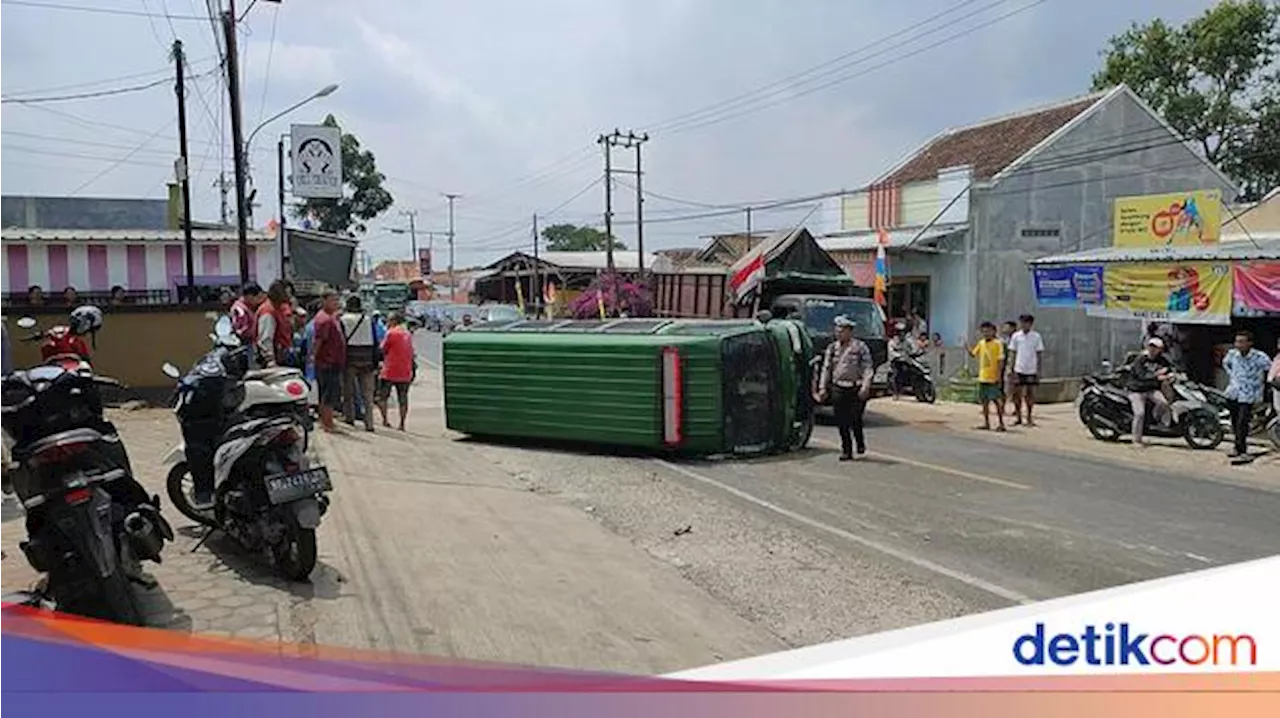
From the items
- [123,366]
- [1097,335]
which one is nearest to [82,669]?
[123,366]

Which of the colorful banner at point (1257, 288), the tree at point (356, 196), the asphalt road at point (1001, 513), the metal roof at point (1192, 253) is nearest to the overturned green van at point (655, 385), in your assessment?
the asphalt road at point (1001, 513)

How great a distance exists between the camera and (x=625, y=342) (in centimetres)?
1140

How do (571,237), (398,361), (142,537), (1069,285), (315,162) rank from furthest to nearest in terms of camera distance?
1. (571,237)
2. (315,162)
3. (1069,285)
4. (398,361)
5. (142,537)

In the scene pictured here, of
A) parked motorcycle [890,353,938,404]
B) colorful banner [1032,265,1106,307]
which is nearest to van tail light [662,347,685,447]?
colorful banner [1032,265,1106,307]

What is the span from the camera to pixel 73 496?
14.4 feet

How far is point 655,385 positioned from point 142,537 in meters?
6.75

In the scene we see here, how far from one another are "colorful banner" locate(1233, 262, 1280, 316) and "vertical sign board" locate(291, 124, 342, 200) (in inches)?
763

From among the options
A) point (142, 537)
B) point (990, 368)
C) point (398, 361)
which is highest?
point (398, 361)

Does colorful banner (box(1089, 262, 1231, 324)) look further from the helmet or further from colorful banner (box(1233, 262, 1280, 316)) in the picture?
the helmet

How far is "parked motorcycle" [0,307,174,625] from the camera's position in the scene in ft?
14.4

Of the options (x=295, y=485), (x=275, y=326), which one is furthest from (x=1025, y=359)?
(x=295, y=485)

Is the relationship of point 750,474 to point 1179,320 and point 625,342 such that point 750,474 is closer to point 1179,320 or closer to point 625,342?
point 625,342

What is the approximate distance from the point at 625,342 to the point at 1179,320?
976cm

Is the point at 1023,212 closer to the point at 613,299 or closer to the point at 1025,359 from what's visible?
the point at 1025,359
